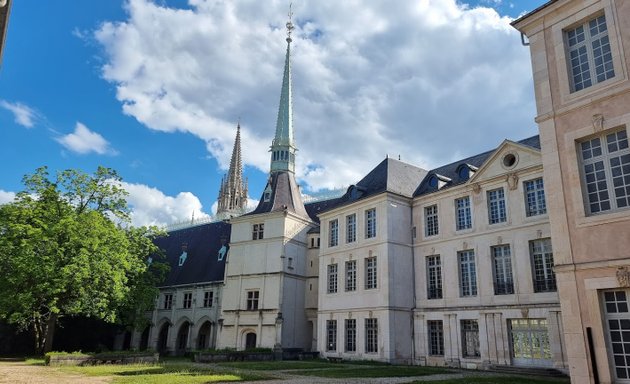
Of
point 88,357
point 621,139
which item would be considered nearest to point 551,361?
point 621,139

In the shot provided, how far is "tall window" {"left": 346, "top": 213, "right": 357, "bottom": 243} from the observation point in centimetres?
2997

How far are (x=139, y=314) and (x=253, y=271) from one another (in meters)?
8.99

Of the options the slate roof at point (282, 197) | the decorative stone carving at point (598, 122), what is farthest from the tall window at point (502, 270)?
the slate roof at point (282, 197)

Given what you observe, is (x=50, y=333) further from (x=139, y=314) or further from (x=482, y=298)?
(x=482, y=298)

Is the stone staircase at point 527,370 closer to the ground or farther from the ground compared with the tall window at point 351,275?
closer to the ground

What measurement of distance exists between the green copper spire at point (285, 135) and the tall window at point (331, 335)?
15.1m

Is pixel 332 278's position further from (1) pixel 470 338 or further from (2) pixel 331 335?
(1) pixel 470 338

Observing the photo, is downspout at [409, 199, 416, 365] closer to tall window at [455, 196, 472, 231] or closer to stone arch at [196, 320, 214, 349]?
tall window at [455, 196, 472, 231]

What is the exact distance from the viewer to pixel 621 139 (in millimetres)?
11453

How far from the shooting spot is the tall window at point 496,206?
2394cm

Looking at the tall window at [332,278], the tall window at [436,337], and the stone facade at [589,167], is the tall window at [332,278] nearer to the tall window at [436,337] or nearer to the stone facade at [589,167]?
the tall window at [436,337]

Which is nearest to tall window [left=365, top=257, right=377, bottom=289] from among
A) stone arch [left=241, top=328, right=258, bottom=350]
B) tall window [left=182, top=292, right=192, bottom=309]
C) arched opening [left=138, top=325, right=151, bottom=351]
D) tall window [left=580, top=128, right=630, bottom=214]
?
stone arch [left=241, top=328, right=258, bottom=350]

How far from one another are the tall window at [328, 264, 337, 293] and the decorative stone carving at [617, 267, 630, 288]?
20806 mm

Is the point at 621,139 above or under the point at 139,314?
above
